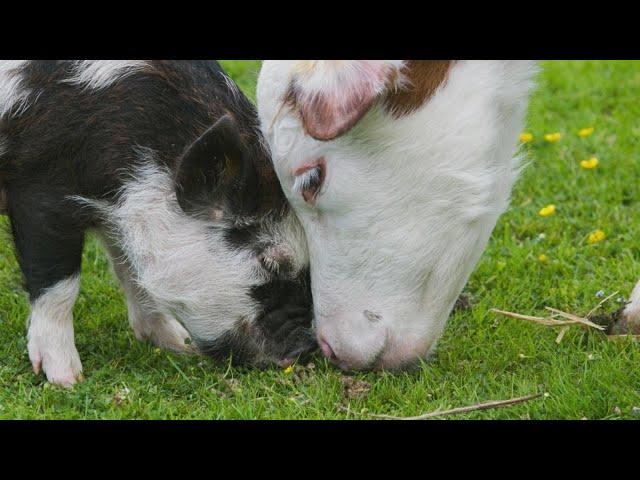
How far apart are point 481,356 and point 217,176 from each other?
151 centimetres

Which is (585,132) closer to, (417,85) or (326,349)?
(326,349)

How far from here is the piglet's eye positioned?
445cm

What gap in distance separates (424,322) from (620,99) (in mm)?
4833

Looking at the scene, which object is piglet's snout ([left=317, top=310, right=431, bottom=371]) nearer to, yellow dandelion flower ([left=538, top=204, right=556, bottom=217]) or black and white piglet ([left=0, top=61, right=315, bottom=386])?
black and white piglet ([left=0, top=61, right=315, bottom=386])

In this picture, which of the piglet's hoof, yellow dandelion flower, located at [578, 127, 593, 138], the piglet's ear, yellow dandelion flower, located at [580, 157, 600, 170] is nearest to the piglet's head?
the piglet's hoof

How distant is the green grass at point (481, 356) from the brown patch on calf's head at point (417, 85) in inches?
51.1

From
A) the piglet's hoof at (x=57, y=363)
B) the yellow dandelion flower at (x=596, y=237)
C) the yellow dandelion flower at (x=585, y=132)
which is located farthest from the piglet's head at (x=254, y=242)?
the yellow dandelion flower at (x=585, y=132)

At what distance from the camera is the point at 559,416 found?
4535mm

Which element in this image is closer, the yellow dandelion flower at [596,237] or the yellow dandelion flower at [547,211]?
the yellow dandelion flower at [596,237]

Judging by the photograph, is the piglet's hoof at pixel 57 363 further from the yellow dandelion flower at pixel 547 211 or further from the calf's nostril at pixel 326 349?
the yellow dandelion flower at pixel 547 211

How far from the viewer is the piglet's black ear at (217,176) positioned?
16.1 feet

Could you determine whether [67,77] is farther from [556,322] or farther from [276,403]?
[556,322]

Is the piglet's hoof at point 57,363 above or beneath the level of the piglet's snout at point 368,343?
beneath
